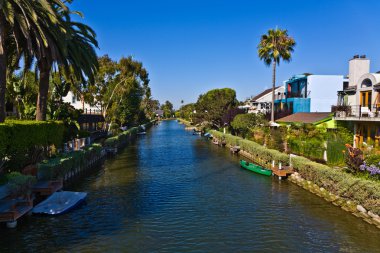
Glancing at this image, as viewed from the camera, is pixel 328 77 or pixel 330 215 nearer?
pixel 330 215

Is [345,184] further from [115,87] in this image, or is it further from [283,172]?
[115,87]

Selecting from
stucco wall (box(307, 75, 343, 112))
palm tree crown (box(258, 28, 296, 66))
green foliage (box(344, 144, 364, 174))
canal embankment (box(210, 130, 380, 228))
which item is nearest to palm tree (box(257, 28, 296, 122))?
palm tree crown (box(258, 28, 296, 66))

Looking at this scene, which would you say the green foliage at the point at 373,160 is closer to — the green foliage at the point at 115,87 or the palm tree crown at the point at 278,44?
the palm tree crown at the point at 278,44

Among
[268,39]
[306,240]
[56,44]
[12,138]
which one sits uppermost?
[268,39]

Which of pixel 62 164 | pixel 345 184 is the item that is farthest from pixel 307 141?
pixel 62 164

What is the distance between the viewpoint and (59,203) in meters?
20.7

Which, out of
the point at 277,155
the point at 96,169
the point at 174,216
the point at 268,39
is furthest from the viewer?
the point at 268,39

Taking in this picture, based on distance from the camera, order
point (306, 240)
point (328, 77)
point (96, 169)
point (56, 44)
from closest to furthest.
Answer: point (306, 240) < point (56, 44) < point (96, 169) < point (328, 77)

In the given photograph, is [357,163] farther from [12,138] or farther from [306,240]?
[12,138]

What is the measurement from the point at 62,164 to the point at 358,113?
27905mm

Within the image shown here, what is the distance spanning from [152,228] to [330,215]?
34.8 ft

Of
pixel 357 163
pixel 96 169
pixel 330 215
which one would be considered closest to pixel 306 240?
pixel 330 215

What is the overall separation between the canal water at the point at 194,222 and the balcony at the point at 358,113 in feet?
33.3

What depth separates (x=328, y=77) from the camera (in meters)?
58.3
